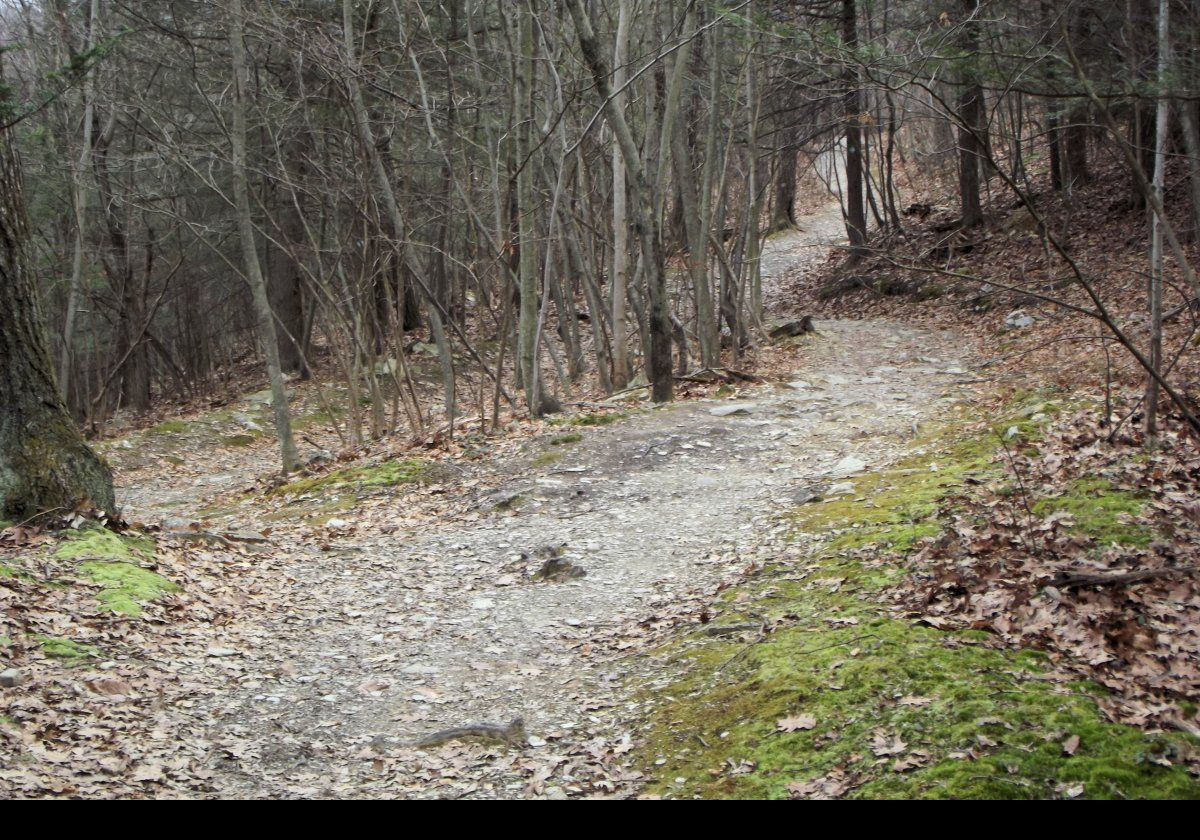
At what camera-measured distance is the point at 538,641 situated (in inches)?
235

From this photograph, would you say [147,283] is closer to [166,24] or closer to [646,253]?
[166,24]

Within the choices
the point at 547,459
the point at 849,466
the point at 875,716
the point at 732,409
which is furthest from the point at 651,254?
the point at 875,716

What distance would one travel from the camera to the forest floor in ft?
13.0

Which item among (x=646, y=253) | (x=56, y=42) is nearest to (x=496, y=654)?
(x=646, y=253)

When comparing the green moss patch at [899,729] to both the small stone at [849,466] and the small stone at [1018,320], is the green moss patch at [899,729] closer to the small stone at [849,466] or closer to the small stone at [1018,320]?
the small stone at [849,466]

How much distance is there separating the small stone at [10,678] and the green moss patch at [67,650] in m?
0.32

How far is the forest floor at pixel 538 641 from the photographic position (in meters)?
3.97

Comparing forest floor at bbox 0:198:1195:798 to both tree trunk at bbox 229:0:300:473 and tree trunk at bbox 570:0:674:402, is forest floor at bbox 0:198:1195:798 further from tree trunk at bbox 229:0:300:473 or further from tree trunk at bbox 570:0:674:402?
tree trunk at bbox 229:0:300:473

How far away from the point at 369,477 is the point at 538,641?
16.1 feet

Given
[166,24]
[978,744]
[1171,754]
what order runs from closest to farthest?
1. [1171,754]
2. [978,744]
3. [166,24]

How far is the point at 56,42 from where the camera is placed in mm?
16031

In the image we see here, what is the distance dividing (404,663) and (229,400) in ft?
54.3

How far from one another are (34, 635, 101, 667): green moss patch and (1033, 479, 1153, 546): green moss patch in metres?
5.41

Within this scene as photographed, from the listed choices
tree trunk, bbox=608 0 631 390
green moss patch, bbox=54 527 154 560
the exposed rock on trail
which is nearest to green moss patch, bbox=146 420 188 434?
tree trunk, bbox=608 0 631 390
